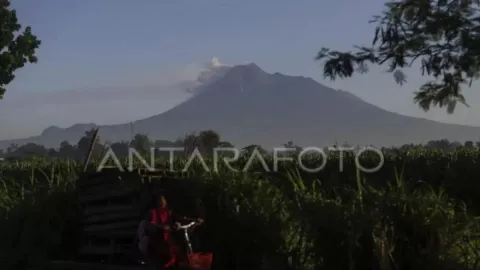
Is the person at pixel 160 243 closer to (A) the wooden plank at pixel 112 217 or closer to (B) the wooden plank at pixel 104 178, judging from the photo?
(A) the wooden plank at pixel 112 217

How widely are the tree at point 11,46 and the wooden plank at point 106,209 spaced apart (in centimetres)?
1252

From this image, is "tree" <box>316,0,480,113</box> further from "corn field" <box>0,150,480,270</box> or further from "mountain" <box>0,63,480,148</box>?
"mountain" <box>0,63,480,148</box>

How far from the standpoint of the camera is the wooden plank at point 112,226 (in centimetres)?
981

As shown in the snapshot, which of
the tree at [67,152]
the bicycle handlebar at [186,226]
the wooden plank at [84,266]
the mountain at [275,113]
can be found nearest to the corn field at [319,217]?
the wooden plank at [84,266]

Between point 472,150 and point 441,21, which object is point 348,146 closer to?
point 472,150

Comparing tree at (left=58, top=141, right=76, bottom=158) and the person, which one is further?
tree at (left=58, top=141, right=76, bottom=158)

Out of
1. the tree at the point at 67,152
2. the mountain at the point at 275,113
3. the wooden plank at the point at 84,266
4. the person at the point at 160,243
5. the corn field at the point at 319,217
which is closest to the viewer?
the corn field at the point at 319,217

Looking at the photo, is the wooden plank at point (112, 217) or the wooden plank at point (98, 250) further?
the wooden plank at point (98, 250)

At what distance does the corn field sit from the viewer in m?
7.43

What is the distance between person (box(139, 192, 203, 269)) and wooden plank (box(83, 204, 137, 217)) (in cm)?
163

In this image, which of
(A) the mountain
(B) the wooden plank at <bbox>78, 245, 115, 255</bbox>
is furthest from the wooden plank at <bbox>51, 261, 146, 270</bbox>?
(A) the mountain

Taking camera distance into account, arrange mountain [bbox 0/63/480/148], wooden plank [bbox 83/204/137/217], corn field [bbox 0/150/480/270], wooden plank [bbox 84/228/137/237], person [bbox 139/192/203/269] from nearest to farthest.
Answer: corn field [bbox 0/150/480/270] → person [bbox 139/192/203/269] → wooden plank [bbox 84/228/137/237] → wooden plank [bbox 83/204/137/217] → mountain [bbox 0/63/480/148]

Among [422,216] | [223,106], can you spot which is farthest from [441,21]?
[223,106]

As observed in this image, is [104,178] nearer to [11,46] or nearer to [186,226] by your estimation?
[186,226]
